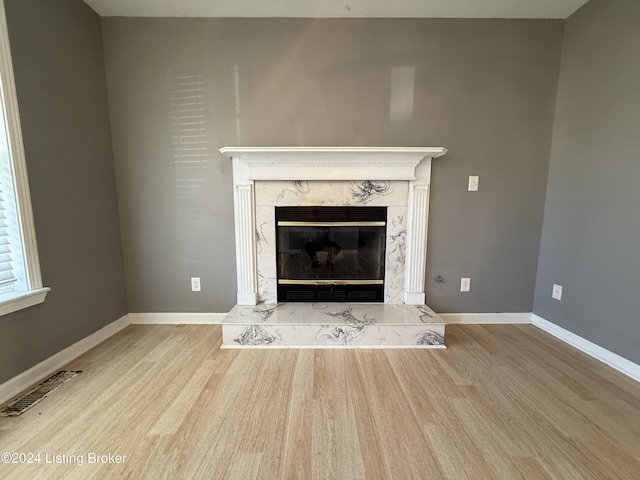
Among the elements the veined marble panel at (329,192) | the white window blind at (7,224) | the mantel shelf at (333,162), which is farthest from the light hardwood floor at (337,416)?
the mantel shelf at (333,162)

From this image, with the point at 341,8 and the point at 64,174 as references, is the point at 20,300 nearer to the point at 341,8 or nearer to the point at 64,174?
the point at 64,174

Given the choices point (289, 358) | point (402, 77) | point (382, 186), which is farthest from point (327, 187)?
point (289, 358)

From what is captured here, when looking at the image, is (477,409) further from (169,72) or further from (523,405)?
(169,72)

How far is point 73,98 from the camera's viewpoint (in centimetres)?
187

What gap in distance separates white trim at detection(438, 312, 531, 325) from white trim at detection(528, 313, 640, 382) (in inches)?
4.0

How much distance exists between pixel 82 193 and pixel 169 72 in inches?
45.5

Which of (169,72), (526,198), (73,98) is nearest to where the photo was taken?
(73,98)

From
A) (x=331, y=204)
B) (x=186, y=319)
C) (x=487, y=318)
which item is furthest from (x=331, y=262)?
(x=487, y=318)

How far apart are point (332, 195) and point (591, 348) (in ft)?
7.34

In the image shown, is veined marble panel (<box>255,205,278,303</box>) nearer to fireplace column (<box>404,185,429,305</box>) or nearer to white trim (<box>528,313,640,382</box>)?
fireplace column (<box>404,185,429,305</box>)

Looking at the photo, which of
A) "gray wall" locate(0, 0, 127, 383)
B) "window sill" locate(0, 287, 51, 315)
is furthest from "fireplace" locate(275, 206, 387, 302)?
"window sill" locate(0, 287, 51, 315)

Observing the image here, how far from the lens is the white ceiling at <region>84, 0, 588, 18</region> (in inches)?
75.8

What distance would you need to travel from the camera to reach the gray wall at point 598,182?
1.71 metres

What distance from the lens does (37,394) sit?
1531mm
